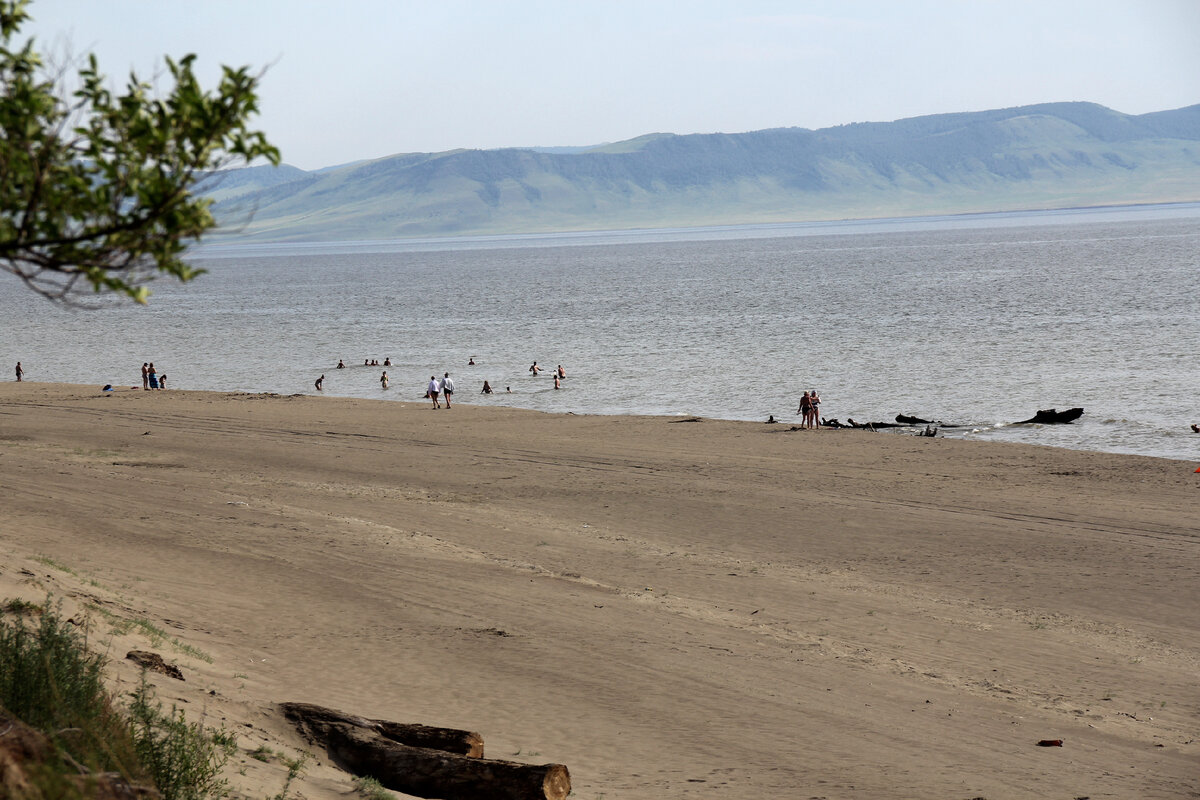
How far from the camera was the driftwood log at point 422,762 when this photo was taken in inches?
315

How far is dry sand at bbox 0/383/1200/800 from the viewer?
10.4m

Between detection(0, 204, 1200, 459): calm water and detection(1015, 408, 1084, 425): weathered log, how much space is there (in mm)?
560

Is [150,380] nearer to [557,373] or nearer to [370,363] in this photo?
[370,363]

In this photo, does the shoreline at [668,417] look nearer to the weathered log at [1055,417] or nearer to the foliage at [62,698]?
the weathered log at [1055,417]

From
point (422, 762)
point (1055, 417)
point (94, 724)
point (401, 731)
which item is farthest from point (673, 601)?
point (1055, 417)

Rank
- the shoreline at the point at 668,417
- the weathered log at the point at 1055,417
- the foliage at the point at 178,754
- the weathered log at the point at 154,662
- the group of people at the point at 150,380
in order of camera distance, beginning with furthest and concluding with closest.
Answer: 1. the group of people at the point at 150,380
2. the weathered log at the point at 1055,417
3. the shoreline at the point at 668,417
4. the weathered log at the point at 154,662
5. the foliage at the point at 178,754

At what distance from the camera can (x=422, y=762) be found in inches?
335

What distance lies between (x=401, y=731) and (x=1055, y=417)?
31.0 meters

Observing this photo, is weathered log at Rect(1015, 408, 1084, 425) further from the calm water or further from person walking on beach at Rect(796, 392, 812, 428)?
person walking on beach at Rect(796, 392, 812, 428)

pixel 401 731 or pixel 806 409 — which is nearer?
pixel 401 731

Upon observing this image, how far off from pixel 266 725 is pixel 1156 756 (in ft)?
28.7

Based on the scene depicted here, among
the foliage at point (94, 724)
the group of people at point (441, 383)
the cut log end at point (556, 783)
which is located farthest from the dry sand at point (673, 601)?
the group of people at point (441, 383)

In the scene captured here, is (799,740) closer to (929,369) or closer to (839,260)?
(929,369)

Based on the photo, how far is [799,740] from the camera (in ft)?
35.2
